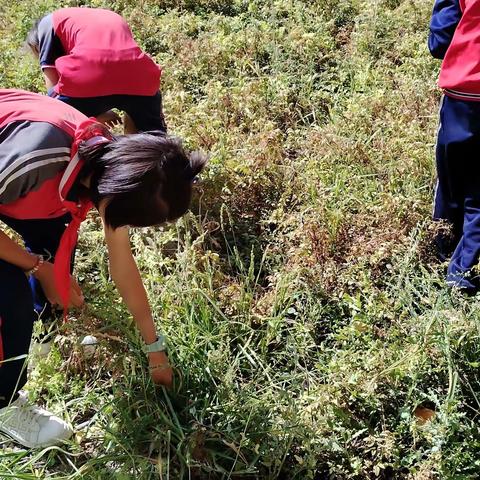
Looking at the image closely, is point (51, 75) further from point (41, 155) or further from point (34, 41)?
point (41, 155)

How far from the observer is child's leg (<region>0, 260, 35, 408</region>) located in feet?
6.08

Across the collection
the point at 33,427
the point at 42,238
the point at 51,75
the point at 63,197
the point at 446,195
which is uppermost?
the point at 51,75

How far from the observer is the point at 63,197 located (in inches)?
68.7

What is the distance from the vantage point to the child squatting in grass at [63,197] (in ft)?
5.31

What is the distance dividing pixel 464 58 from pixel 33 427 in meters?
1.97

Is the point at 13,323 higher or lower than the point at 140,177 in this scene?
lower

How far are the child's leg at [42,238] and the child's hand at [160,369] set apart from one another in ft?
1.49

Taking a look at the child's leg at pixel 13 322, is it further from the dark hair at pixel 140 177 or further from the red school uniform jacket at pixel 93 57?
the red school uniform jacket at pixel 93 57

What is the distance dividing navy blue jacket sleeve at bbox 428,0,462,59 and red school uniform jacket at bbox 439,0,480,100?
24 millimetres

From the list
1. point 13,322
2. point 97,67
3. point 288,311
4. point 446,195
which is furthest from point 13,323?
point 446,195

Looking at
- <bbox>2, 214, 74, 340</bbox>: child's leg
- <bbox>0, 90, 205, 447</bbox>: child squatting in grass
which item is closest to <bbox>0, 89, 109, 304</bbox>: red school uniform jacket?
<bbox>0, 90, 205, 447</bbox>: child squatting in grass

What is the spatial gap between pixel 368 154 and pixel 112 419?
5.84 feet

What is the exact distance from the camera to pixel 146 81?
9.24 feet

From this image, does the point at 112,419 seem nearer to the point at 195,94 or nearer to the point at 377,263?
the point at 377,263
